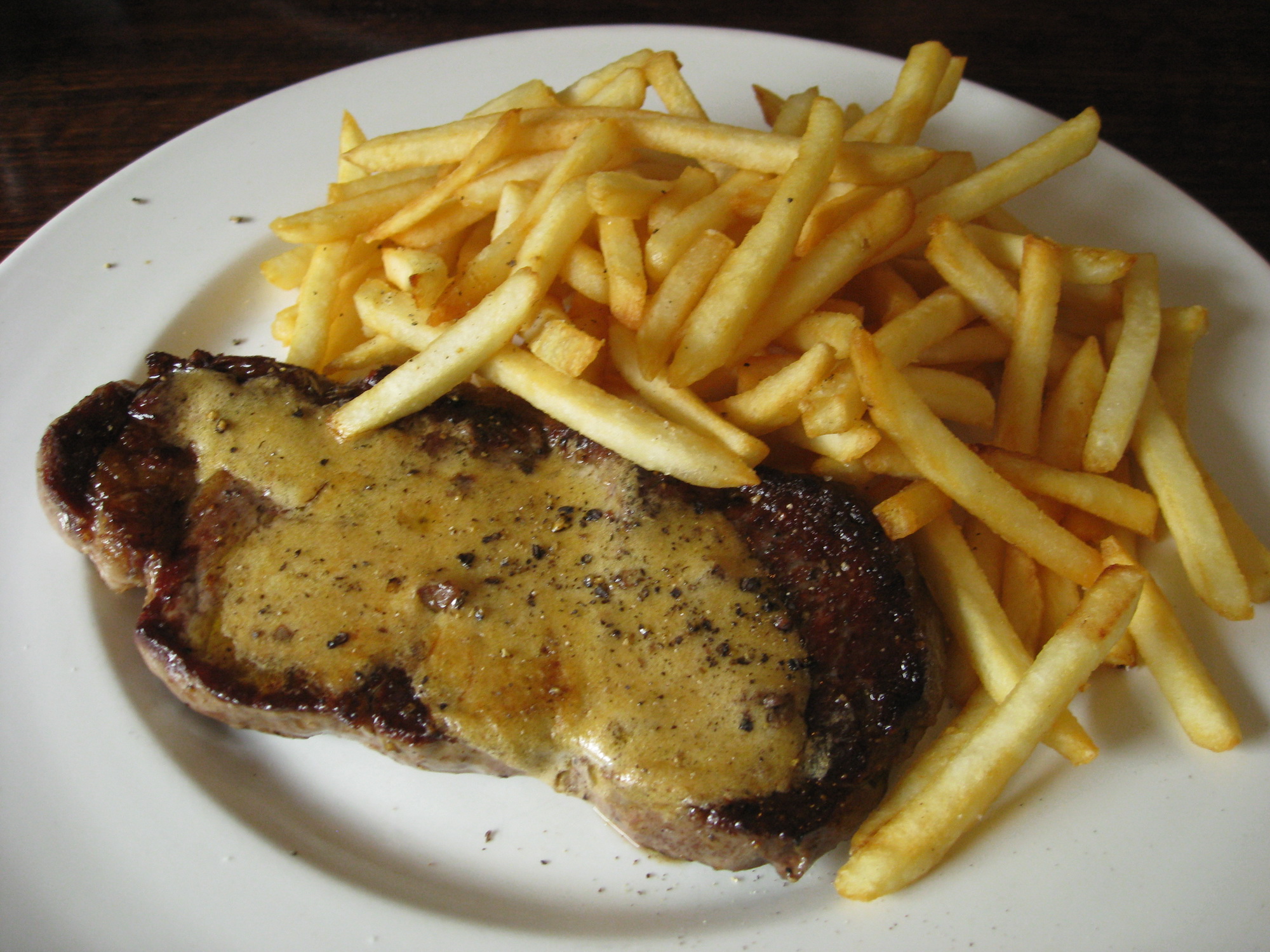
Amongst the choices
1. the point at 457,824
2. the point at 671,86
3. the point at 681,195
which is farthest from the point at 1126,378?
the point at 457,824

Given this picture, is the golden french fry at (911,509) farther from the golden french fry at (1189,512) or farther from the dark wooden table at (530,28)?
the dark wooden table at (530,28)

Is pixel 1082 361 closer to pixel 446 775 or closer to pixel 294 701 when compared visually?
pixel 446 775

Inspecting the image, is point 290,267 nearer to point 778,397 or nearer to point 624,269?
point 624,269

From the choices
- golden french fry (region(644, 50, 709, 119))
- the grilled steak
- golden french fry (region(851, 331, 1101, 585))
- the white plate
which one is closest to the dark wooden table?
the white plate

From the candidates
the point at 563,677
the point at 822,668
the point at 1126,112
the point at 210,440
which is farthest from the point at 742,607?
the point at 1126,112

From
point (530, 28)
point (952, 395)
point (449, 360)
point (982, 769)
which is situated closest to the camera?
point (982, 769)

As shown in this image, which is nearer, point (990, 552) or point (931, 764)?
point (931, 764)

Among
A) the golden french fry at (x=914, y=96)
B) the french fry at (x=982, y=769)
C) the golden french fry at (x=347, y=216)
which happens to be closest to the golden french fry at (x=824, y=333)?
the golden french fry at (x=914, y=96)
